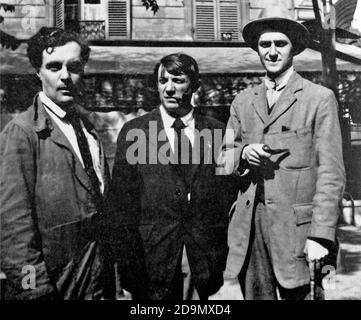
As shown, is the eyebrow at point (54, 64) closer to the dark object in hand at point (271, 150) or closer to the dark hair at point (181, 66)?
the dark hair at point (181, 66)

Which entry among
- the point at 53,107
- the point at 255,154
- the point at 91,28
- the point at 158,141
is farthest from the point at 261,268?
the point at 91,28

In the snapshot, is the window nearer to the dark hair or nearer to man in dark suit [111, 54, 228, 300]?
the dark hair

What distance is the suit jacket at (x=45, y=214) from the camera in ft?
8.68

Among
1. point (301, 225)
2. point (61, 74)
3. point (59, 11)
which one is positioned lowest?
point (301, 225)

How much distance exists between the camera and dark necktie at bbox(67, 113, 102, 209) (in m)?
2.92

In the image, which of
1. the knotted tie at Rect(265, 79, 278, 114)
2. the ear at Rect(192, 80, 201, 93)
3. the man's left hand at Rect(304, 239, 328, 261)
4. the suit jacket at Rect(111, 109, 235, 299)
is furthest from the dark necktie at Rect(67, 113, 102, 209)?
the man's left hand at Rect(304, 239, 328, 261)

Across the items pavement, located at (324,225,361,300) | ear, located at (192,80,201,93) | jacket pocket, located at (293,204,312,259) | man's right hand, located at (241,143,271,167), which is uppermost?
ear, located at (192,80,201,93)

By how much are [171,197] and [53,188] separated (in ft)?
2.49

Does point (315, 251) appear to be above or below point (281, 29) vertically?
below

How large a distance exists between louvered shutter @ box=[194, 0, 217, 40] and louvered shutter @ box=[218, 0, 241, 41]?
64 mm

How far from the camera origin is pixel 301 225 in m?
2.82

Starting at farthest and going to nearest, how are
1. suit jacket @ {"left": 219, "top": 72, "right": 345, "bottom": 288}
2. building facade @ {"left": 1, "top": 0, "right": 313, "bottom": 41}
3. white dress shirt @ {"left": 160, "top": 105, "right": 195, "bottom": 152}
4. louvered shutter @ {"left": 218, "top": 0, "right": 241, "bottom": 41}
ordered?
1. louvered shutter @ {"left": 218, "top": 0, "right": 241, "bottom": 41}
2. building facade @ {"left": 1, "top": 0, "right": 313, "bottom": 41}
3. white dress shirt @ {"left": 160, "top": 105, "right": 195, "bottom": 152}
4. suit jacket @ {"left": 219, "top": 72, "right": 345, "bottom": 288}

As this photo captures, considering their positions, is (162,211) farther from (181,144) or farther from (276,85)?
(276,85)

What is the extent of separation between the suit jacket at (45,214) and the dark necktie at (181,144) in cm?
64
